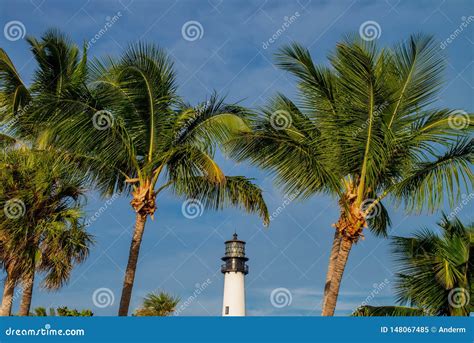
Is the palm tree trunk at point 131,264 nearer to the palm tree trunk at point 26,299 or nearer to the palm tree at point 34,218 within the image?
the palm tree at point 34,218

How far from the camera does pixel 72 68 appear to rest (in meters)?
15.4

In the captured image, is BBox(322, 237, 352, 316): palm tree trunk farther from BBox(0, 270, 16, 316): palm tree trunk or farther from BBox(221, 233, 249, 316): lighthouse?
BBox(221, 233, 249, 316): lighthouse

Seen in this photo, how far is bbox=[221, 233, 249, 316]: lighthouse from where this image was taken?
111 ft

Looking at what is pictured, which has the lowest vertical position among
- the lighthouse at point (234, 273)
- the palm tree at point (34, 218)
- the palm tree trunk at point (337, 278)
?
the palm tree trunk at point (337, 278)

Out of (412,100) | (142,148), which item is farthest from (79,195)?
(412,100)

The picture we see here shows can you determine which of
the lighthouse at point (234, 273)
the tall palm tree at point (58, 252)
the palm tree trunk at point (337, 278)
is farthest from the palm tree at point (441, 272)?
the lighthouse at point (234, 273)

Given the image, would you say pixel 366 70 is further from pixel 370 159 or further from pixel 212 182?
pixel 212 182

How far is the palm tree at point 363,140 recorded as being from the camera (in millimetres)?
12789

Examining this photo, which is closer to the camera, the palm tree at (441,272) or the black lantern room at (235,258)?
the palm tree at (441,272)

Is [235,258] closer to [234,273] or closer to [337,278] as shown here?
[234,273]

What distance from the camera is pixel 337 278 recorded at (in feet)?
43.7

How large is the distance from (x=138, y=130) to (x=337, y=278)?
19.2 feet

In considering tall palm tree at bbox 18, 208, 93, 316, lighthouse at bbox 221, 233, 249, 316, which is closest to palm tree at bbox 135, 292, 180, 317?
lighthouse at bbox 221, 233, 249, 316

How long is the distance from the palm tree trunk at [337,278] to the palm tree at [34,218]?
6.45 meters
